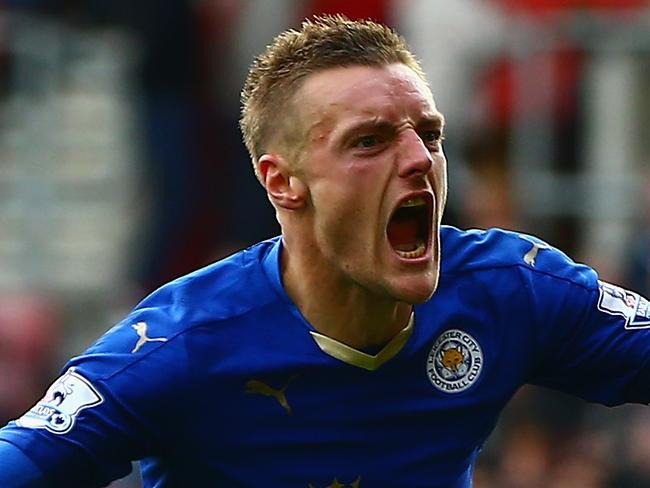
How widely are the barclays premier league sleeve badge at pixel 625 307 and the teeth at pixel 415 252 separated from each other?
1.86 feet

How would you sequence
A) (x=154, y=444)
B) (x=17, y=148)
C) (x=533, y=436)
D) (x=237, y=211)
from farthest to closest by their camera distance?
(x=17, y=148), (x=237, y=211), (x=533, y=436), (x=154, y=444)

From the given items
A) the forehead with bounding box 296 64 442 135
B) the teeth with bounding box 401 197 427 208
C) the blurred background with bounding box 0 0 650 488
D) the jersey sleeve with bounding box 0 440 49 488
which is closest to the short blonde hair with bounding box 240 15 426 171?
the forehead with bounding box 296 64 442 135

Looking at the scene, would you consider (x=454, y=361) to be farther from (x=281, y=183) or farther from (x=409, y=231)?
(x=281, y=183)

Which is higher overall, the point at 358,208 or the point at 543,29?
the point at 358,208

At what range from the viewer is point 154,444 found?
5.09 meters

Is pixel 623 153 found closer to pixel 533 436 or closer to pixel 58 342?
pixel 533 436

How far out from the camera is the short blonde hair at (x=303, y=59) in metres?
5.23

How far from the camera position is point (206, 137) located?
35.0 ft

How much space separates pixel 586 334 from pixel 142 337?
1.26 metres

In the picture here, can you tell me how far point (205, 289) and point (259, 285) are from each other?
0.49ft

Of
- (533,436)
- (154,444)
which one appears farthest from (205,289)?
(533,436)

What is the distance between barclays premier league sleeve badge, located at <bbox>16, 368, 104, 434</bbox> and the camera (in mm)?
4918

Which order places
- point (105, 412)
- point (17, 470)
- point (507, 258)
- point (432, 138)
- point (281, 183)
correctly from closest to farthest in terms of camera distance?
point (17, 470)
point (105, 412)
point (432, 138)
point (281, 183)
point (507, 258)

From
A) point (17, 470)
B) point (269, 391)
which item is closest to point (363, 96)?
point (269, 391)
